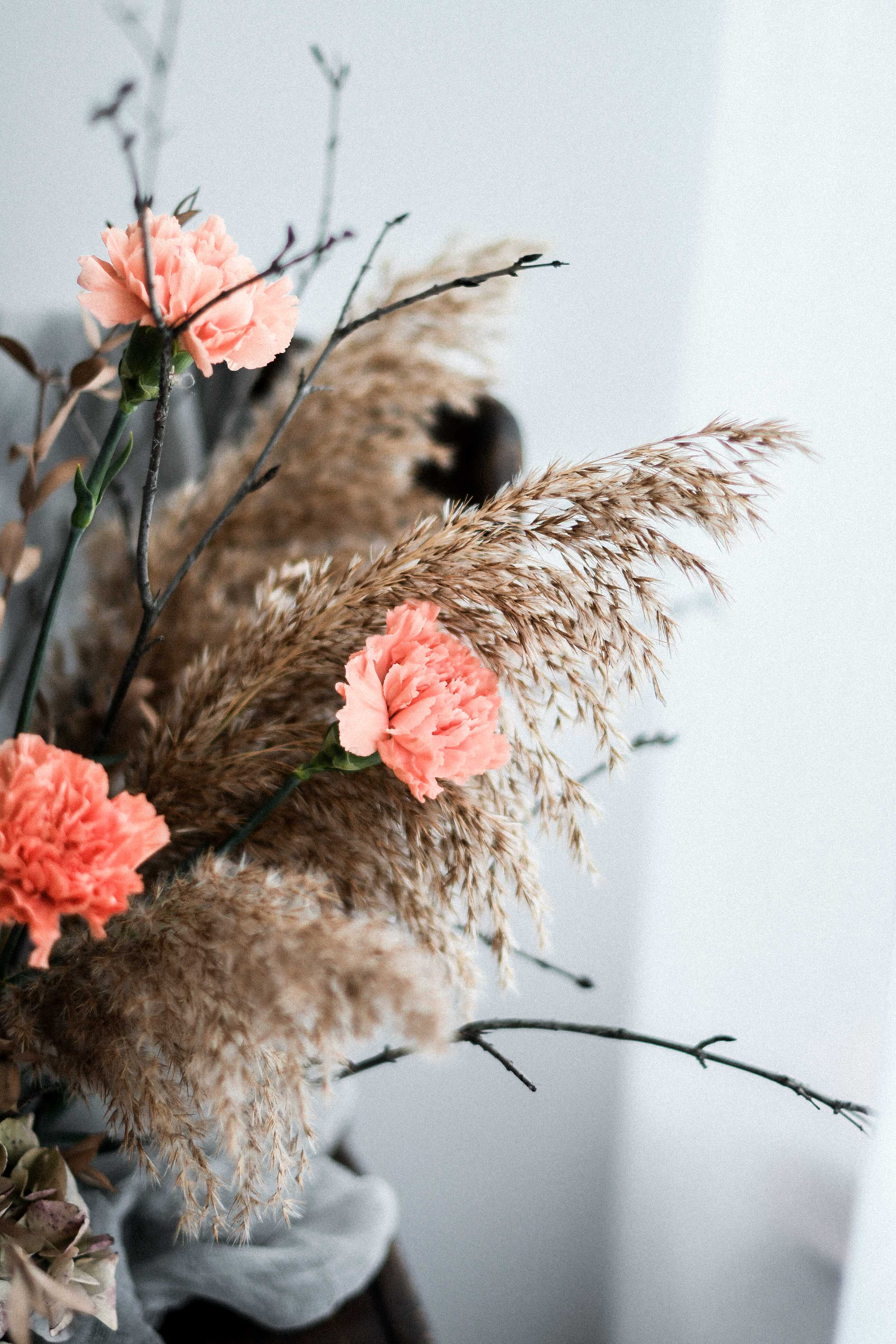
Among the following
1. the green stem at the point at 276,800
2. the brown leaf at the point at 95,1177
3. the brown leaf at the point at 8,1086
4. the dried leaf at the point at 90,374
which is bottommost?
the brown leaf at the point at 95,1177

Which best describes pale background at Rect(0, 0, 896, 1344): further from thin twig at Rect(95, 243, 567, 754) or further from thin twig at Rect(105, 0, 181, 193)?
thin twig at Rect(95, 243, 567, 754)

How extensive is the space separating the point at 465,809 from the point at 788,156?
1.91 feet

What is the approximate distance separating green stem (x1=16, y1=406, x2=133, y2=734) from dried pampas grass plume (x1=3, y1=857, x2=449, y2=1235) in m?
0.10

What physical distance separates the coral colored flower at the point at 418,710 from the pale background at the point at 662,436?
1.20 feet

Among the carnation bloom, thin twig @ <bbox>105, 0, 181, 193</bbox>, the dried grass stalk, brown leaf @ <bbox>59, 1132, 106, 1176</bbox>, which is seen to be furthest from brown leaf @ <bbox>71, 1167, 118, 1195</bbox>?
thin twig @ <bbox>105, 0, 181, 193</bbox>

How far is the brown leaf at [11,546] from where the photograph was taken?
40 cm

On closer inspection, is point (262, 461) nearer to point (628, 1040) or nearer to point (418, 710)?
point (418, 710)

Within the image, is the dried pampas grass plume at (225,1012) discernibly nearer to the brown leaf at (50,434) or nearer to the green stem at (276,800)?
the green stem at (276,800)

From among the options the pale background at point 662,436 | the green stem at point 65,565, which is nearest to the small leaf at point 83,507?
the green stem at point 65,565

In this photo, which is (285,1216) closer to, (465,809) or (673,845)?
(465,809)

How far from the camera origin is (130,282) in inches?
12.8

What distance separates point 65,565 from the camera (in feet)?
1.22

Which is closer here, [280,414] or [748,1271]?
[280,414]

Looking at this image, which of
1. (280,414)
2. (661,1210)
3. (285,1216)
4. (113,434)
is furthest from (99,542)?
(661,1210)
